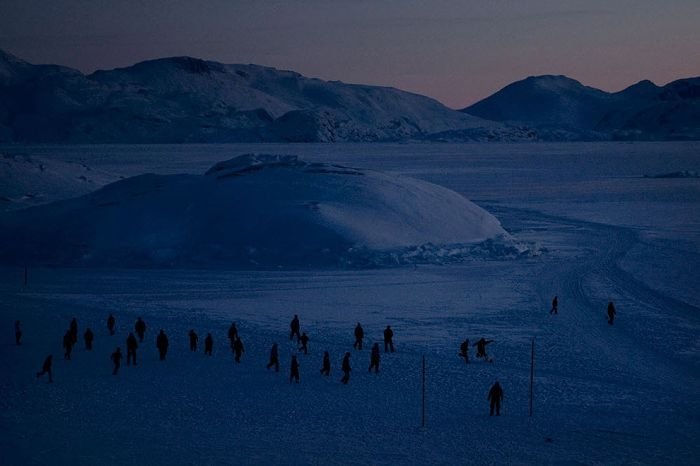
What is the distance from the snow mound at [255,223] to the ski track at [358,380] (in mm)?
4381

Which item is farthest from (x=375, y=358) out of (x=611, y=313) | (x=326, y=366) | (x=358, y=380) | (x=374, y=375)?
(x=611, y=313)

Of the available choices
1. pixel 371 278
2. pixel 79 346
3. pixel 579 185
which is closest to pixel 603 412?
pixel 79 346

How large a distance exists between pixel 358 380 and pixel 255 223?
64.9ft

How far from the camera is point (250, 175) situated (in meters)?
41.1

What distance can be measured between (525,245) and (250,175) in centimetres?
1488

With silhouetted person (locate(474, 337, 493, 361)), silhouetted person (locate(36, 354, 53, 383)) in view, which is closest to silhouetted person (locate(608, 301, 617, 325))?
silhouetted person (locate(474, 337, 493, 361))

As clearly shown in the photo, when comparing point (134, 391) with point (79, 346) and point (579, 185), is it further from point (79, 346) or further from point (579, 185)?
point (579, 185)

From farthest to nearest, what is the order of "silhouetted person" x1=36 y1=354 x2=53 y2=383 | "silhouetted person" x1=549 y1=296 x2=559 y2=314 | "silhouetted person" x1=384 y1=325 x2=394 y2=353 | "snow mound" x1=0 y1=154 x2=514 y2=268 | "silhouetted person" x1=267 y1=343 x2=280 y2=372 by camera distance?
"snow mound" x1=0 y1=154 x2=514 y2=268 < "silhouetted person" x1=549 y1=296 x2=559 y2=314 < "silhouetted person" x1=384 y1=325 x2=394 y2=353 < "silhouetted person" x1=267 y1=343 x2=280 y2=372 < "silhouetted person" x1=36 y1=354 x2=53 y2=383

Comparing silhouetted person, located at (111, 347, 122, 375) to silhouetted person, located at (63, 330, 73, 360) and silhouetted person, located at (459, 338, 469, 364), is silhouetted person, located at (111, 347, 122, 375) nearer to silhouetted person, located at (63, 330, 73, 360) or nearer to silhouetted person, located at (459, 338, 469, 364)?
silhouetted person, located at (63, 330, 73, 360)

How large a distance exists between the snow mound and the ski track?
14.4 ft

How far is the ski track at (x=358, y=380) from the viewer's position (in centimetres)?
1243

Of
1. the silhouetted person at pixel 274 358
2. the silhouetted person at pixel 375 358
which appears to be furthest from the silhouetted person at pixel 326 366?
the silhouetted person at pixel 274 358

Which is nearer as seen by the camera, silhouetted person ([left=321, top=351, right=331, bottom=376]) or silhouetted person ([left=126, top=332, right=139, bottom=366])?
silhouetted person ([left=321, top=351, right=331, bottom=376])

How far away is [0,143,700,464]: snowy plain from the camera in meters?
12.5
